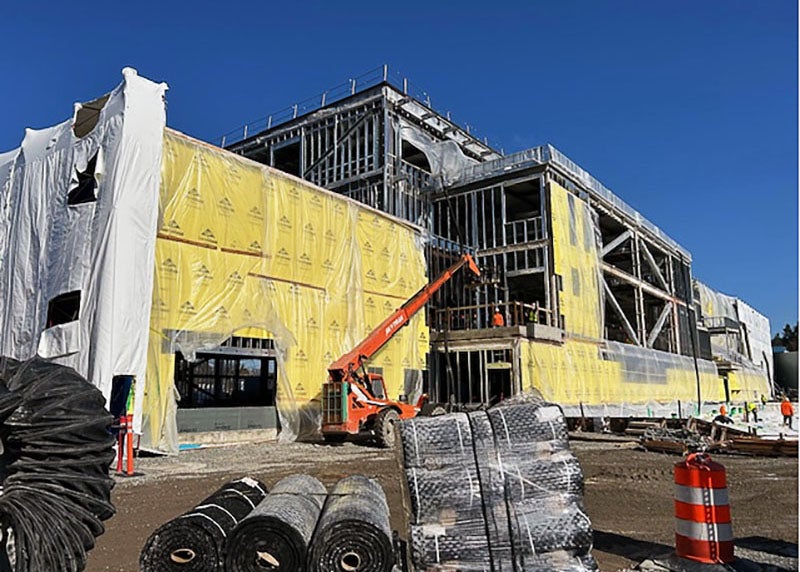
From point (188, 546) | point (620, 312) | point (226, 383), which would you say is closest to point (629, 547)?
point (188, 546)

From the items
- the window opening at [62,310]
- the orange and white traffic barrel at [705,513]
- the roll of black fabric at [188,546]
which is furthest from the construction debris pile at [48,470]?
the window opening at [62,310]

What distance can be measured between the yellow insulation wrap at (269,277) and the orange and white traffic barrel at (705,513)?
12440 mm

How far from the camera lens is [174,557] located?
4.15m

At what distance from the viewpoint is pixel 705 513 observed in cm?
452

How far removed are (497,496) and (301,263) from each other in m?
16.0

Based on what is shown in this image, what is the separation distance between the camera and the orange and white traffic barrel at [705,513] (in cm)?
450

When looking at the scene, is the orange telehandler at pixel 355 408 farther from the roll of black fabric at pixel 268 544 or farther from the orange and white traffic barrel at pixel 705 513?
the roll of black fabric at pixel 268 544

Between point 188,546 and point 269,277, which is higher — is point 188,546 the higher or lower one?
the lower one

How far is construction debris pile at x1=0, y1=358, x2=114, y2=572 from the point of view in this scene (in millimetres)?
3139

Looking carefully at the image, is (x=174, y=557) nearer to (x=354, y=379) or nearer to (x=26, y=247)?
(x=354, y=379)

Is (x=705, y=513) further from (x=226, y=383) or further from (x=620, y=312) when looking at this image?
(x=620, y=312)

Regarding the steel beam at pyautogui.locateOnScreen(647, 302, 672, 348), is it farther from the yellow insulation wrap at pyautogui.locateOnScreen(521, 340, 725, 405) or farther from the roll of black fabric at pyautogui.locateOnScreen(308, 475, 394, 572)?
the roll of black fabric at pyautogui.locateOnScreen(308, 475, 394, 572)

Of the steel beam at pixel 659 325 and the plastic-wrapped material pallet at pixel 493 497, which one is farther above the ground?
the steel beam at pixel 659 325

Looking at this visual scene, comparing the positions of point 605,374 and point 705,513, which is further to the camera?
point 605,374
